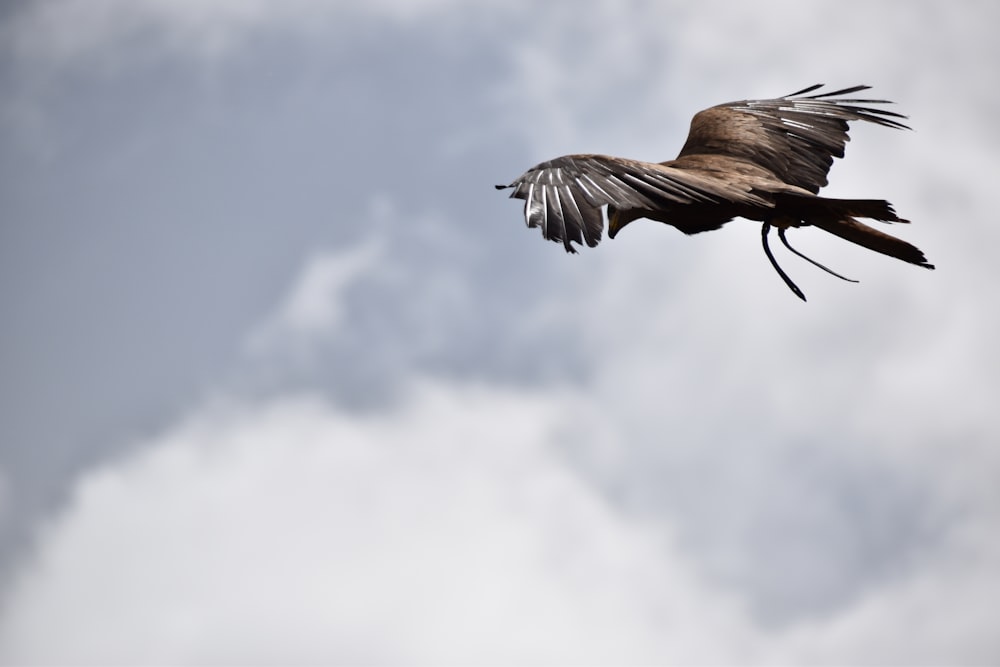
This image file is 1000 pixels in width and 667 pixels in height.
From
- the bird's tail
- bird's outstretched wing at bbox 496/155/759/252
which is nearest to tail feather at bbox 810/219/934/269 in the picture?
the bird's tail

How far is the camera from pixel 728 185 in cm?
712

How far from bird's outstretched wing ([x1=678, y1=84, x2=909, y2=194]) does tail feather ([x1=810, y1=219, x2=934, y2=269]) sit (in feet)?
4.19

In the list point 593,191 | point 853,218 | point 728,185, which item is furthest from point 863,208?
point 593,191

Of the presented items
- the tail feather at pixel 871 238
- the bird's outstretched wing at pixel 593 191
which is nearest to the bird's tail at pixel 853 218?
the tail feather at pixel 871 238

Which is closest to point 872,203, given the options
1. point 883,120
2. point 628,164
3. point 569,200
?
point 628,164

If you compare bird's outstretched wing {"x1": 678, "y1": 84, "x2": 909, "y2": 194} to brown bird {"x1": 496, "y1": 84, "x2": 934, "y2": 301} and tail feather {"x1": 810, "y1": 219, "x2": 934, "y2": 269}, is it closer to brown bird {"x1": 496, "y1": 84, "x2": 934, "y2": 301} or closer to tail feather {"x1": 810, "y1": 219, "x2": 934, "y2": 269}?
brown bird {"x1": 496, "y1": 84, "x2": 934, "y2": 301}

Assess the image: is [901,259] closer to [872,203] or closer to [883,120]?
[872,203]

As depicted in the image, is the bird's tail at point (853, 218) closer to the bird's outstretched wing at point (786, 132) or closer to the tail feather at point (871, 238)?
the tail feather at point (871, 238)

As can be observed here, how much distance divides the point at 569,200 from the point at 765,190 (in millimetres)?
1558

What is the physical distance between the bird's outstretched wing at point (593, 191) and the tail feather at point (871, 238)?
0.58 m

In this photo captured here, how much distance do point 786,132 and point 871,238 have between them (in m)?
2.27

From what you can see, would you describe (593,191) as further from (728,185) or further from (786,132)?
(786,132)

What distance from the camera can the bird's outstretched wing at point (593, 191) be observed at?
6062 millimetres

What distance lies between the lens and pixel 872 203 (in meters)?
6.75
